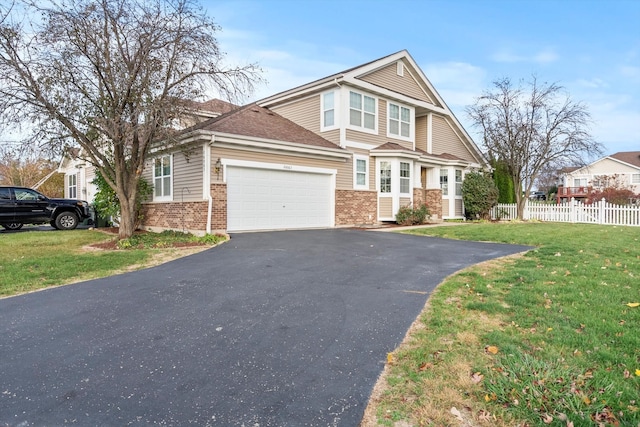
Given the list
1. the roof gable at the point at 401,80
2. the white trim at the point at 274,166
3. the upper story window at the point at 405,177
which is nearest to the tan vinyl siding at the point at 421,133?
the roof gable at the point at 401,80

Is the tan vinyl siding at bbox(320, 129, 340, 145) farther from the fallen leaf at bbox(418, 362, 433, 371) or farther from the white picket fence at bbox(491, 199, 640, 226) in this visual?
the fallen leaf at bbox(418, 362, 433, 371)

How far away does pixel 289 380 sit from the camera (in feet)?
10.0

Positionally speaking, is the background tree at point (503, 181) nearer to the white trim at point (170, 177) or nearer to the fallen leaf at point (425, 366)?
the white trim at point (170, 177)

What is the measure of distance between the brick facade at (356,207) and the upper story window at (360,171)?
328 millimetres

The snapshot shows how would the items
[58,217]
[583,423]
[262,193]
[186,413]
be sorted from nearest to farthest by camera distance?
[583,423], [186,413], [262,193], [58,217]

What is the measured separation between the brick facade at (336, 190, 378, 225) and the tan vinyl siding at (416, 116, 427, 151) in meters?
5.63

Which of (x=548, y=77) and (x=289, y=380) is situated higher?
(x=548, y=77)

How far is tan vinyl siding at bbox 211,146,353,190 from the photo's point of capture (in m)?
12.0

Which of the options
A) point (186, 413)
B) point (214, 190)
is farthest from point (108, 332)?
point (214, 190)

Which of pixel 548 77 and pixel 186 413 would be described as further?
pixel 548 77

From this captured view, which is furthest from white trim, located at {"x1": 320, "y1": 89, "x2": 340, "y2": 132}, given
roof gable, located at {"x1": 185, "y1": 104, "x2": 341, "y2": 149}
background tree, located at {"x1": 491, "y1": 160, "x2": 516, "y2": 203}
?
background tree, located at {"x1": 491, "y1": 160, "x2": 516, "y2": 203}

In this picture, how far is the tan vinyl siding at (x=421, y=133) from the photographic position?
2057cm

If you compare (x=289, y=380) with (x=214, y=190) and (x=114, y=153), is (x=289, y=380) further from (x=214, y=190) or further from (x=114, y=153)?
(x=114, y=153)

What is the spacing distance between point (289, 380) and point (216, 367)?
681 mm
